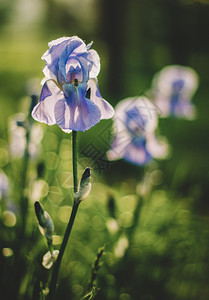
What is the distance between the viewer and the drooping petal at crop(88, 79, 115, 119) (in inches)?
34.3

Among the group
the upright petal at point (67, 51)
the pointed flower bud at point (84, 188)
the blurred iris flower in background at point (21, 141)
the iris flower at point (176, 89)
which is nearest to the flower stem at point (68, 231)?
the pointed flower bud at point (84, 188)

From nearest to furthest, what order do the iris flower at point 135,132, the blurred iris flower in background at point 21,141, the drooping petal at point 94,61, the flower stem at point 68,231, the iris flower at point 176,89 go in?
the flower stem at point 68,231 → the drooping petal at point 94,61 → the blurred iris flower in background at point 21,141 → the iris flower at point 135,132 → the iris flower at point 176,89

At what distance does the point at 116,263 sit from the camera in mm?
1503

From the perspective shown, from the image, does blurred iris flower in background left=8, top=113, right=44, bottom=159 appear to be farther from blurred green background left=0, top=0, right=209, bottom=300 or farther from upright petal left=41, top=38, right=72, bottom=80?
upright petal left=41, top=38, right=72, bottom=80

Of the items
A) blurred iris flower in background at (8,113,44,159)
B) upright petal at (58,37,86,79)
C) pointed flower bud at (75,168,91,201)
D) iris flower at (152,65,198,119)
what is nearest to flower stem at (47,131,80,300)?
pointed flower bud at (75,168,91,201)

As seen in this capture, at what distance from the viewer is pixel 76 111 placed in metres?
0.86

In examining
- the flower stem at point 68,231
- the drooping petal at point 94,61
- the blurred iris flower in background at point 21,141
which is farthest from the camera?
the blurred iris flower in background at point 21,141

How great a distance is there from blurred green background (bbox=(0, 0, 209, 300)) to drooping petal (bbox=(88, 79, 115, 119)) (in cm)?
38

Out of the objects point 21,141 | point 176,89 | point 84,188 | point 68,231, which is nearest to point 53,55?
point 84,188

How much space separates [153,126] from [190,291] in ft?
3.24

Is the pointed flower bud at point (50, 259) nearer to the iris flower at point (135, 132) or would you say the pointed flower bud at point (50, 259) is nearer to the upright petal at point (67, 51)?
the upright petal at point (67, 51)

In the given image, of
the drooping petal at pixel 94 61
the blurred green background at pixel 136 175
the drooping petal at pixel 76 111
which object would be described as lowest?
the blurred green background at pixel 136 175

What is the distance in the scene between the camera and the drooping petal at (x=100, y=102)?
0.87 meters

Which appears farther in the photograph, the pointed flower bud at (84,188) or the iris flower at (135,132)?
the iris flower at (135,132)
